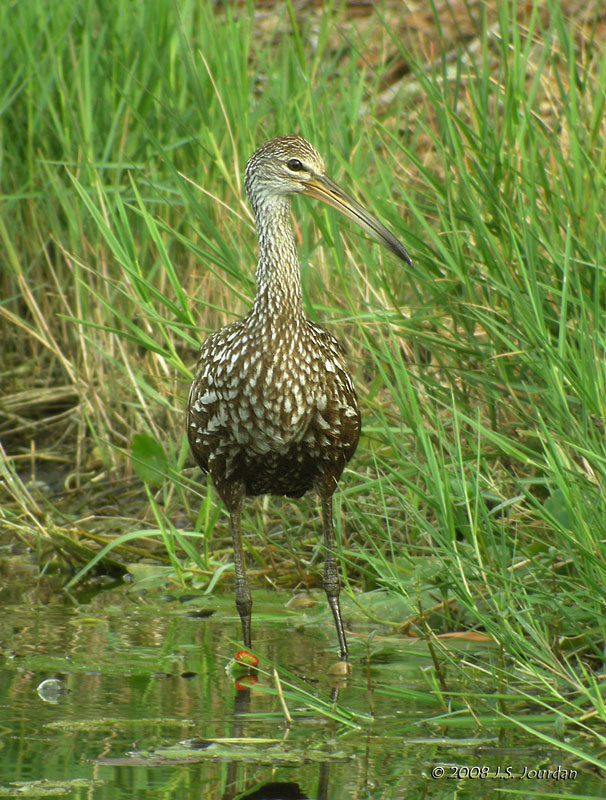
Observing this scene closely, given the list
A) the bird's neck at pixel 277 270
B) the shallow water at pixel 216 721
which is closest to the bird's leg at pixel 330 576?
the shallow water at pixel 216 721

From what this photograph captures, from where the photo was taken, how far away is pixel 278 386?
413 centimetres

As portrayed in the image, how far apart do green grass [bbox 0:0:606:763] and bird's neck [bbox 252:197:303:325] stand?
33 cm

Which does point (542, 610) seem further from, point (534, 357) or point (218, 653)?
point (218, 653)

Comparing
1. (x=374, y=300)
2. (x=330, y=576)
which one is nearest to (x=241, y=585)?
(x=330, y=576)

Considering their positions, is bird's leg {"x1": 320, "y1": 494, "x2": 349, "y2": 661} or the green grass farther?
bird's leg {"x1": 320, "y1": 494, "x2": 349, "y2": 661}

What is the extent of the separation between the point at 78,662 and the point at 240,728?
0.87m

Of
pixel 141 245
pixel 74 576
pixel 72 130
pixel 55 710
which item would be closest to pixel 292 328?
pixel 55 710

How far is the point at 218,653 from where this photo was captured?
445 centimetres

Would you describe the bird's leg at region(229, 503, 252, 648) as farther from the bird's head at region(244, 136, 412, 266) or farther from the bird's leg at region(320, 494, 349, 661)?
the bird's head at region(244, 136, 412, 266)

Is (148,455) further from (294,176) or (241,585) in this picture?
(294,176)

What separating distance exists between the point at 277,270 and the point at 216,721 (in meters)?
1.49

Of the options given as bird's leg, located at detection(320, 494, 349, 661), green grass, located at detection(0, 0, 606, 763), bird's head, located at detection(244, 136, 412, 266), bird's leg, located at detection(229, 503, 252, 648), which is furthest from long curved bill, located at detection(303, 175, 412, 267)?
bird's leg, located at detection(229, 503, 252, 648)

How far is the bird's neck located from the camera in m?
4.26

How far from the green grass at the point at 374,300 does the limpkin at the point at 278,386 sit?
218 millimetres
